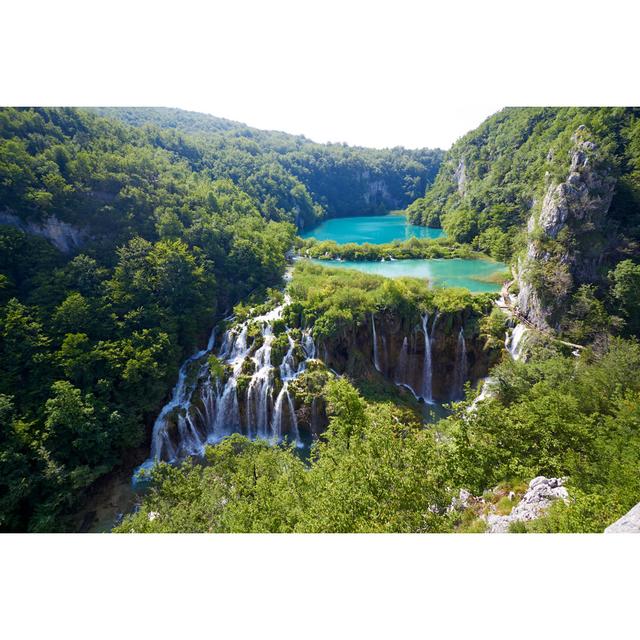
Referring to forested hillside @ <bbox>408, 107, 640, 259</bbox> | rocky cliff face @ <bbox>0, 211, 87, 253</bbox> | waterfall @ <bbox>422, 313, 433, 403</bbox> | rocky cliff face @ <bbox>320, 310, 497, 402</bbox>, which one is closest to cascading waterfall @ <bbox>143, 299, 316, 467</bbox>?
rocky cliff face @ <bbox>320, 310, 497, 402</bbox>

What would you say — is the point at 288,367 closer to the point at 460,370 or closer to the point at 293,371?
the point at 293,371

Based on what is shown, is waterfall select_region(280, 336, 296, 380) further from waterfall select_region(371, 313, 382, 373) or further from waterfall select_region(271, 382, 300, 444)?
waterfall select_region(371, 313, 382, 373)

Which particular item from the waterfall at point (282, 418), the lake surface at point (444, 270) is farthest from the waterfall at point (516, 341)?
the waterfall at point (282, 418)

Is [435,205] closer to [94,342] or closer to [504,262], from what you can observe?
[504,262]

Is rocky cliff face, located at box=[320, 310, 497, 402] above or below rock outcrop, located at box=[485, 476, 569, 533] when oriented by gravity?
below

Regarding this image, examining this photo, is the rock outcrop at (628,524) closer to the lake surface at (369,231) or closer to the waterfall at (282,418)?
the waterfall at (282,418)

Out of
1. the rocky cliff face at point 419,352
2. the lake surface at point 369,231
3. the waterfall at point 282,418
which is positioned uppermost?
the lake surface at point 369,231

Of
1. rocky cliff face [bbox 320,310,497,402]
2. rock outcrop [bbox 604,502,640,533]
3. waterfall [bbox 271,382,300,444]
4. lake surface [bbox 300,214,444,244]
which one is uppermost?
lake surface [bbox 300,214,444,244]
